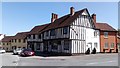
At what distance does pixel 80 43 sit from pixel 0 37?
5942 centimetres

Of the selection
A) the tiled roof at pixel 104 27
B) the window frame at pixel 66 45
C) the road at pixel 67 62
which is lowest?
the road at pixel 67 62

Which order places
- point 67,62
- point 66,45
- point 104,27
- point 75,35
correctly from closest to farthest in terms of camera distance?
1. point 67,62
2. point 75,35
3. point 66,45
4. point 104,27

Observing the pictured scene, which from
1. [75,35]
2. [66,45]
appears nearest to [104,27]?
[75,35]

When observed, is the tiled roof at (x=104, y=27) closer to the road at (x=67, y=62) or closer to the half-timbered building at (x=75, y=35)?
the half-timbered building at (x=75, y=35)

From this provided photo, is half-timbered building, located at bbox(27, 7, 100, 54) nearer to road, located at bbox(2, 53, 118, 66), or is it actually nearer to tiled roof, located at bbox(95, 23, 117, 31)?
tiled roof, located at bbox(95, 23, 117, 31)

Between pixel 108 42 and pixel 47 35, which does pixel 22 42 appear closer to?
pixel 47 35

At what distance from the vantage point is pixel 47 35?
46312mm

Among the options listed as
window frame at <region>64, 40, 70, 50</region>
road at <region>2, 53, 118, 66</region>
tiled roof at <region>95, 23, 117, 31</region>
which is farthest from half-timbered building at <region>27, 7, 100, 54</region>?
road at <region>2, 53, 118, 66</region>

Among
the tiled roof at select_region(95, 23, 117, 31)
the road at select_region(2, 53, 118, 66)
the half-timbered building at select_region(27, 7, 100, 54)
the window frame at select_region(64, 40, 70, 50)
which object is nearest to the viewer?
the road at select_region(2, 53, 118, 66)

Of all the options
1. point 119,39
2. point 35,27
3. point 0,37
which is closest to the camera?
point 119,39

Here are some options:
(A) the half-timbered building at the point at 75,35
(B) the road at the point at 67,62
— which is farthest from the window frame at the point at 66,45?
(B) the road at the point at 67,62

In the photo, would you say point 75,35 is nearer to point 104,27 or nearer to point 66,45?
point 66,45

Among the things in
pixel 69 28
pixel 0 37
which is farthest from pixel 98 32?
pixel 0 37

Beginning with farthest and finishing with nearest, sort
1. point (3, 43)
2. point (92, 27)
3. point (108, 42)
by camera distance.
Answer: point (3, 43) → point (108, 42) → point (92, 27)
